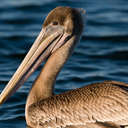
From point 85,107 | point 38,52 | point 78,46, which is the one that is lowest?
point 78,46

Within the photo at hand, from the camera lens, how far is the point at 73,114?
6.21 metres

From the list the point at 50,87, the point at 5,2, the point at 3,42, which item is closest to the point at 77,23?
the point at 50,87

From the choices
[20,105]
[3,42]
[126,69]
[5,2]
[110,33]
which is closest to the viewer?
[20,105]

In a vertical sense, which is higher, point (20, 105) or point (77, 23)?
point (77, 23)

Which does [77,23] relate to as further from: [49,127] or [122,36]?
[122,36]

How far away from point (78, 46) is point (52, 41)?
4.37 m

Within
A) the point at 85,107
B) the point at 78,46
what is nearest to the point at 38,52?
the point at 85,107

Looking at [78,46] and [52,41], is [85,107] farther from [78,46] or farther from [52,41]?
[78,46]

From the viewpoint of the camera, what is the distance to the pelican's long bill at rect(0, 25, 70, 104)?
6496 millimetres

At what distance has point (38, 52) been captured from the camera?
6.63 metres

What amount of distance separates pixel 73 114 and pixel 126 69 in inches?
150

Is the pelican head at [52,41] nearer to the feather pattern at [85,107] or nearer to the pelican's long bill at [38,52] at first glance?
the pelican's long bill at [38,52]

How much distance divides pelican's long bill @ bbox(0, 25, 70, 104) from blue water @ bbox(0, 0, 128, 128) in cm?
72

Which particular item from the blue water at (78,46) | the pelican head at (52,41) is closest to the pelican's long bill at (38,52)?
the pelican head at (52,41)
